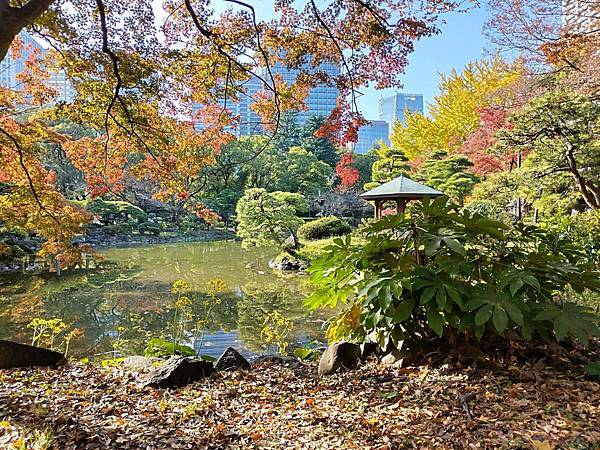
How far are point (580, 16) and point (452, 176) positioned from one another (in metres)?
6.19

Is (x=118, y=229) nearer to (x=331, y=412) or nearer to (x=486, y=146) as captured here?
(x=486, y=146)

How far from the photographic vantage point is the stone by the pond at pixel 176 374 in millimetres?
2262

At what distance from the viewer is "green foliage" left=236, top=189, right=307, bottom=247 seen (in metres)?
11.3

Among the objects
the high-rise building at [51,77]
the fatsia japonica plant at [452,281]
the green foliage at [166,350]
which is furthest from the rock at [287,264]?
the fatsia japonica plant at [452,281]

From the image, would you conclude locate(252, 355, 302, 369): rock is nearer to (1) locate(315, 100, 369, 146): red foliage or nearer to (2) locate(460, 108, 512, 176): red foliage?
(1) locate(315, 100, 369, 146): red foliage

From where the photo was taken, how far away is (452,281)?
1.86m

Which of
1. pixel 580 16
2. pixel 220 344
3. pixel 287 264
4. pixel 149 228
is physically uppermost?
pixel 580 16

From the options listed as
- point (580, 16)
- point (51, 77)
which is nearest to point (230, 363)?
point (51, 77)

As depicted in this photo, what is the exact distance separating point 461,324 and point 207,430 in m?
1.14

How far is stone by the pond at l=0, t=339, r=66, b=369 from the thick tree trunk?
1788mm

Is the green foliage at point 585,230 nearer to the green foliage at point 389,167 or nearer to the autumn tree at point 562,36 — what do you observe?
the autumn tree at point 562,36

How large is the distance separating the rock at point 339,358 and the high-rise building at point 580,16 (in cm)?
519

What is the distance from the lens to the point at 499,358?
Result: 1961mm

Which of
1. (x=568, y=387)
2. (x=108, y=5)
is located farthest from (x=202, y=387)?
(x=108, y=5)
